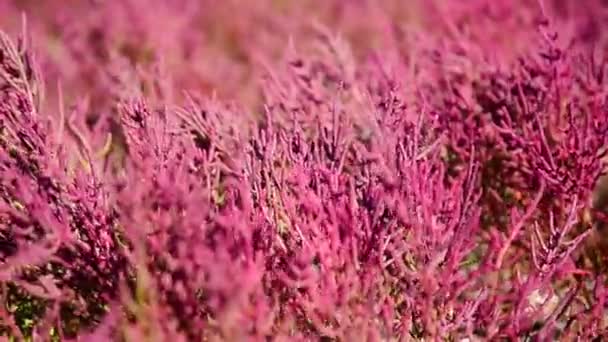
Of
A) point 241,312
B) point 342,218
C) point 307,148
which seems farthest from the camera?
point 307,148

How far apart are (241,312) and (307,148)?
0.64 metres

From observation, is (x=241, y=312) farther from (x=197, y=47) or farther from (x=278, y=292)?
(x=197, y=47)

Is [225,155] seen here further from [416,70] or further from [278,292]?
[416,70]

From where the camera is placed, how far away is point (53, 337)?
100 inches

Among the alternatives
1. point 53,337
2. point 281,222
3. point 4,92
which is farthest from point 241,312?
point 4,92

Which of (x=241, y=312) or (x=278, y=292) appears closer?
(x=241, y=312)

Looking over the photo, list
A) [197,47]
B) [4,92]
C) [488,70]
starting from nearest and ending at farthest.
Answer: [4,92] < [488,70] < [197,47]

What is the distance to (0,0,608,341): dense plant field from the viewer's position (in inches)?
84.5

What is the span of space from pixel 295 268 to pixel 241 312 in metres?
0.21

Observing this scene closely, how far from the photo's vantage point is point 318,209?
7.25ft

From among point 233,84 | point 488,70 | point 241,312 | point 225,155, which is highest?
point 233,84

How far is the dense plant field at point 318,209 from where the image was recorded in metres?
2.15

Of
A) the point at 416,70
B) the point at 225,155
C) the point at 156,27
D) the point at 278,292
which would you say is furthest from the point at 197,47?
the point at 278,292

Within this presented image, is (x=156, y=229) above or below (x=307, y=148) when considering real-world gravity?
below
